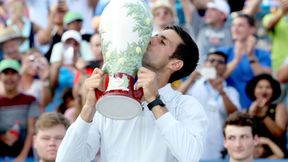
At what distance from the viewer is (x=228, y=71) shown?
29.4 ft

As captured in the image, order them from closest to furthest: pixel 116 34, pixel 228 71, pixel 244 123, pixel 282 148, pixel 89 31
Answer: pixel 116 34
pixel 244 123
pixel 282 148
pixel 228 71
pixel 89 31

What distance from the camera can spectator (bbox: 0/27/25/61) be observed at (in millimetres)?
9383

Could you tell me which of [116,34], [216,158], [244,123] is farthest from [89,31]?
[116,34]

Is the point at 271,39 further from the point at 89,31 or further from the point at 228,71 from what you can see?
the point at 89,31

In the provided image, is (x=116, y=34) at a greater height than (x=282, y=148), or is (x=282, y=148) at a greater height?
(x=116, y=34)

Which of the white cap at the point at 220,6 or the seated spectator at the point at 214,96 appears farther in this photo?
the white cap at the point at 220,6

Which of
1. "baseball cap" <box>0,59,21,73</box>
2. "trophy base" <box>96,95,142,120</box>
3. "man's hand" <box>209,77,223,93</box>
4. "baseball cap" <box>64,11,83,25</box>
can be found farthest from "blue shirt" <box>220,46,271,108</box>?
"trophy base" <box>96,95,142,120</box>

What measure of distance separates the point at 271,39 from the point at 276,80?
1045 millimetres

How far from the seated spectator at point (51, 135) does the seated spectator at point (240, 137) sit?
152 centimetres

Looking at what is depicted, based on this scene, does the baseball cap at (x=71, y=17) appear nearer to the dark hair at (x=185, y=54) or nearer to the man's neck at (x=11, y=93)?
the man's neck at (x=11, y=93)

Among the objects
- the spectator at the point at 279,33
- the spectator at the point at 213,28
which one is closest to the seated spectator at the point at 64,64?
the spectator at the point at 213,28

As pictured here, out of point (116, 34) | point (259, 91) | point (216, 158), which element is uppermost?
point (116, 34)

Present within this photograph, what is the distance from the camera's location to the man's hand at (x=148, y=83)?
405 cm

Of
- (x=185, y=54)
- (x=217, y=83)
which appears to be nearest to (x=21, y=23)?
(x=217, y=83)
